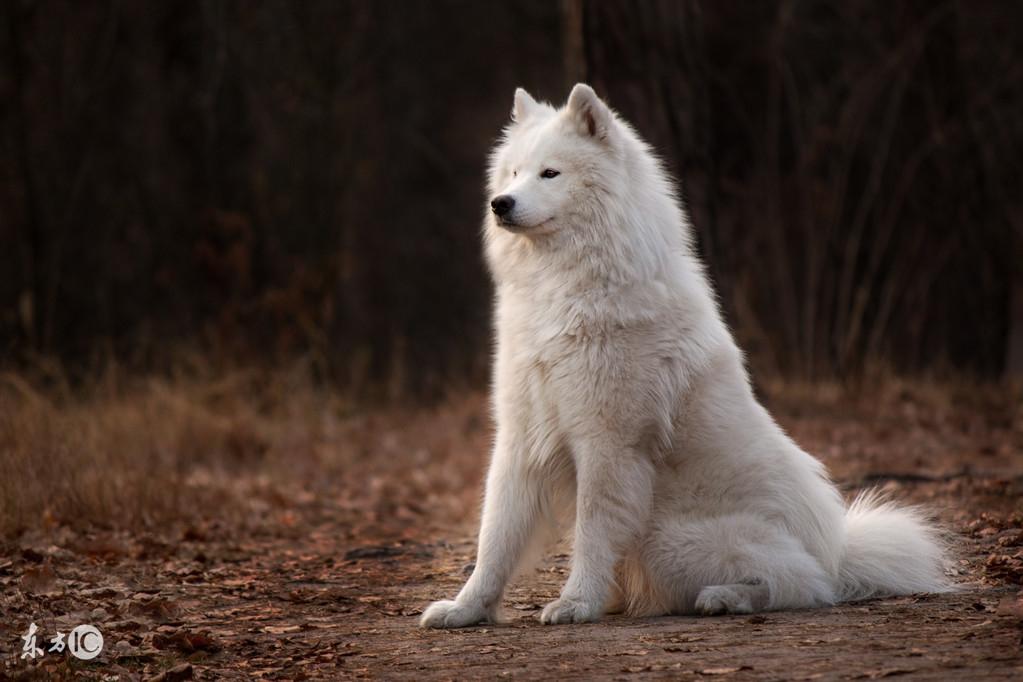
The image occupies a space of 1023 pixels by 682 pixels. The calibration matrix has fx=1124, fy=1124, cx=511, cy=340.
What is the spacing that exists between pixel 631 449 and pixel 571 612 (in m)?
0.64

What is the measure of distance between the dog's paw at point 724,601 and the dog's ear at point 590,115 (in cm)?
187

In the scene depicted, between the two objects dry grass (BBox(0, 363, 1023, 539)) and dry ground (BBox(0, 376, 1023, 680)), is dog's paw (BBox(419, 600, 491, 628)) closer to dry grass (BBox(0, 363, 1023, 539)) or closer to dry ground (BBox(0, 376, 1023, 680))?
dry ground (BBox(0, 376, 1023, 680))

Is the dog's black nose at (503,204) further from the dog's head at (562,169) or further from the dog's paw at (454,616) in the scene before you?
the dog's paw at (454,616)

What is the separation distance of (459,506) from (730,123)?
868cm

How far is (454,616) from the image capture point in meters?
4.25

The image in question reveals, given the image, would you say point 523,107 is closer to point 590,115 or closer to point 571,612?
point 590,115

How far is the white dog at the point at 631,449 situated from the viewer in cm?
416

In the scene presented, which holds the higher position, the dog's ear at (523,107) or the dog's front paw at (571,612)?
the dog's ear at (523,107)

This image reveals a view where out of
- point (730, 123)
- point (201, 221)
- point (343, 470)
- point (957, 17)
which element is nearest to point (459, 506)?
point (343, 470)

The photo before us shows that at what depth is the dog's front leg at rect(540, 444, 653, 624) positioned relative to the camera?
13.6ft

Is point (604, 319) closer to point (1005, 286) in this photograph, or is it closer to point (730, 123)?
point (1005, 286)

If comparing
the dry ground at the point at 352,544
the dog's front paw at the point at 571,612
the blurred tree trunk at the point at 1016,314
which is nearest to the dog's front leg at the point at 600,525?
the dog's front paw at the point at 571,612

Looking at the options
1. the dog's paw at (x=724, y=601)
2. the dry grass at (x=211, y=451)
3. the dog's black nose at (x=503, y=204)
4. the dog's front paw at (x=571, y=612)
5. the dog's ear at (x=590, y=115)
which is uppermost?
the dog's ear at (x=590, y=115)

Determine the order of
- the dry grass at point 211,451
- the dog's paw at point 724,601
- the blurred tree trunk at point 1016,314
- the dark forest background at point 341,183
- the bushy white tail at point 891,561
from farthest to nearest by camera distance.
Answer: the blurred tree trunk at point 1016,314
the dark forest background at point 341,183
the dry grass at point 211,451
the bushy white tail at point 891,561
the dog's paw at point 724,601
